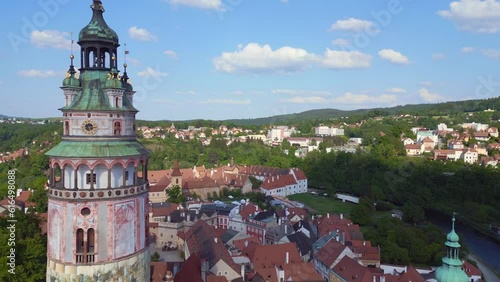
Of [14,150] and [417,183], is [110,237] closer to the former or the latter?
[417,183]

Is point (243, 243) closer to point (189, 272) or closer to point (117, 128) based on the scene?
point (189, 272)

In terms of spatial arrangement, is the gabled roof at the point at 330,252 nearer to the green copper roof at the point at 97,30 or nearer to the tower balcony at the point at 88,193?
the tower balcony at the point at 88,193

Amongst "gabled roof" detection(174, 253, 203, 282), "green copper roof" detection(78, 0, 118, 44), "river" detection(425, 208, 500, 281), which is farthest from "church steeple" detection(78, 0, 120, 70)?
"river" detection(425, 208, 500, 281)

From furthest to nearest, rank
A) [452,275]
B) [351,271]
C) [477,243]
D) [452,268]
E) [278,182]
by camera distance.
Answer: [278,182] < [477,243] < [351,271] < [452,268] < [452,275]

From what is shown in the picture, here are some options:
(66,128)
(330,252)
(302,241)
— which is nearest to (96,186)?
(66,128)

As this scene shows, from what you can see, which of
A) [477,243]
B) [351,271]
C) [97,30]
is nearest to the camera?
[97,30]

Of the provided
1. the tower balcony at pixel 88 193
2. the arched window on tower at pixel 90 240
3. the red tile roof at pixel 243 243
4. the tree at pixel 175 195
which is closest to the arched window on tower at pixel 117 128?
the tower balcony at pixel 88 193
